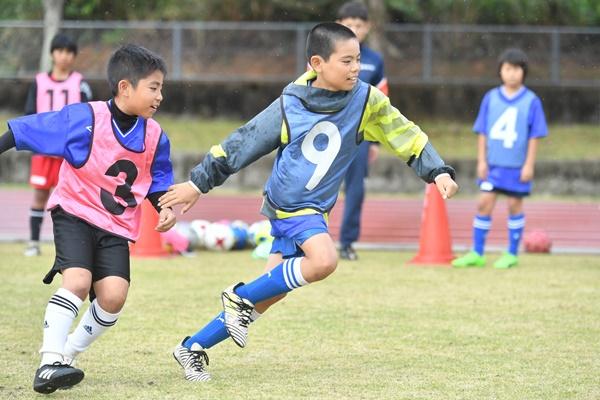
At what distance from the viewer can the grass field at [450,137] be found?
18.9m

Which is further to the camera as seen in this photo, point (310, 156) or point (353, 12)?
point (353, 12)

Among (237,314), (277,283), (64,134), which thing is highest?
(64,134)

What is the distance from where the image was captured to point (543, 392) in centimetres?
504

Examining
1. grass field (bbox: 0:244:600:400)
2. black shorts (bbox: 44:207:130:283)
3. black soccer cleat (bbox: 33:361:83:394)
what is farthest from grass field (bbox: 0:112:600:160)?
black soccer cleat (bbox: 33:361:83:394)

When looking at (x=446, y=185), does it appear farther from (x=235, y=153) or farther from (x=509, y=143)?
(x=509, y=143)

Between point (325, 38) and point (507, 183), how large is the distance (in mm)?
4716

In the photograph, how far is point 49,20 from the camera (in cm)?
2167

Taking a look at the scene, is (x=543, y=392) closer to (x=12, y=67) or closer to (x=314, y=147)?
(x=314, y=147)

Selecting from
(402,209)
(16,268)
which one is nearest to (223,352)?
(16,268)

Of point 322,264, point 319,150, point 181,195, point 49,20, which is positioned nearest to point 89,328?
point 181,195

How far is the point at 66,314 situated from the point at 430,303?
331 centimetres

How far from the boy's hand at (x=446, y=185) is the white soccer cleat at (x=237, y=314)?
41.6 inches

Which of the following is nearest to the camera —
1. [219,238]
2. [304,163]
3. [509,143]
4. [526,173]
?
[304,163]

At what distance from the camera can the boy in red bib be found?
9945 millimetres
